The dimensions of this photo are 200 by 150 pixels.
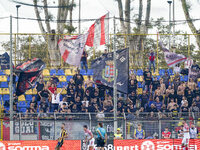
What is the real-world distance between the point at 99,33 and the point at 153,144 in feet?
21.2

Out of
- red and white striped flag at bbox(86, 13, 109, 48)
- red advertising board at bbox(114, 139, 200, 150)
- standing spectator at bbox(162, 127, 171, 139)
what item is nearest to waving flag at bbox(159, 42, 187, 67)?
red and white striped flag at bbox(86, 13, 109, 48)

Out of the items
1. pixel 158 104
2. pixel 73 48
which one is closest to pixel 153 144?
pixel 158 104

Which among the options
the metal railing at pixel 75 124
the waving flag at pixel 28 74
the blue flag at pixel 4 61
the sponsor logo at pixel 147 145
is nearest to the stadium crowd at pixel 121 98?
the waving flag at pixel 28 74

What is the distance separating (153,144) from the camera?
70.2ft

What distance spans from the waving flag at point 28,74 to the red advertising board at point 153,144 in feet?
24.6

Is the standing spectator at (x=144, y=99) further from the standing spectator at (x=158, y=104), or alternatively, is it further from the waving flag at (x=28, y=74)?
the waving flag at (x=28, y=74)

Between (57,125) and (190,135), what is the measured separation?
630 cm

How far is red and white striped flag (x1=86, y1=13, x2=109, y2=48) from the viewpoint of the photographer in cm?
2394

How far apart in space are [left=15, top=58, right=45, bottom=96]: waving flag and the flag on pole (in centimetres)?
176

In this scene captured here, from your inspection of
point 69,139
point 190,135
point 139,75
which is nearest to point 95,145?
point 69,139

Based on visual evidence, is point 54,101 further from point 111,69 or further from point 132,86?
point 132,86

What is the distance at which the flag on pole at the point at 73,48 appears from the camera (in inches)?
993

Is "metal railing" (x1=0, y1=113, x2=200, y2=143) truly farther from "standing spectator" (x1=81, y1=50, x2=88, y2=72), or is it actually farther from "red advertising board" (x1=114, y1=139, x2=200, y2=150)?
"standing spectator" (x1=81, y1=50, x2=88, y2=72)

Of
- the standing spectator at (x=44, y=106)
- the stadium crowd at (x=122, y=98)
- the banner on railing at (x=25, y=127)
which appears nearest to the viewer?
the banner on railing at (x=25, y=127)
